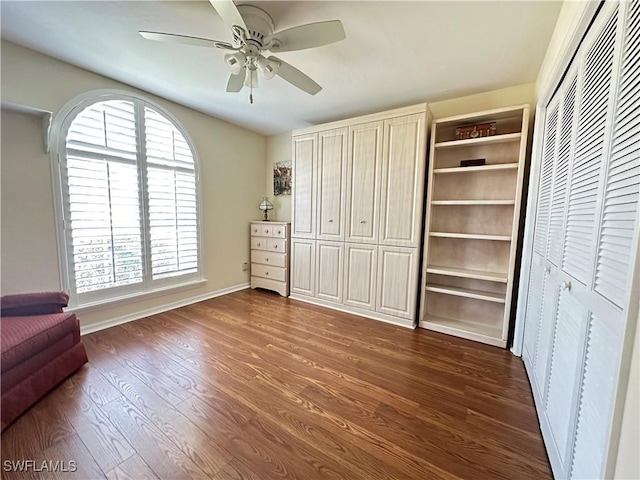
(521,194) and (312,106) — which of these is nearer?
(521,194)

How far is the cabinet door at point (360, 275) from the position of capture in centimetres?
296

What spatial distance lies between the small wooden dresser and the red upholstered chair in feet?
7.17

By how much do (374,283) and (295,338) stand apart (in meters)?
1.10

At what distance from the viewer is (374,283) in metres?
2.95

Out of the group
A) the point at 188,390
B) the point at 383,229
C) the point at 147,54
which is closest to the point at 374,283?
the point at 383,229

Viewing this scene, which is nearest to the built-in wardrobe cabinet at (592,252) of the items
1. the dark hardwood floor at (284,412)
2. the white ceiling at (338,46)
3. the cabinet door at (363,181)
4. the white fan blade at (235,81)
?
the dark hardwood floor at (284,412)

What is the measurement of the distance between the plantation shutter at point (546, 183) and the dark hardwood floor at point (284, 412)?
1.04 meters

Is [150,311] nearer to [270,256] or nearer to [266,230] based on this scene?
[270,256]

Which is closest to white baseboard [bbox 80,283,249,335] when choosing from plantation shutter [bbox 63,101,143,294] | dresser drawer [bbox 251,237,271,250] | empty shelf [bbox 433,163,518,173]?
plantation shutter [bbox 63,101,143,294]

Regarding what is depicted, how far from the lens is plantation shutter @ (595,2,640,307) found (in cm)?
75

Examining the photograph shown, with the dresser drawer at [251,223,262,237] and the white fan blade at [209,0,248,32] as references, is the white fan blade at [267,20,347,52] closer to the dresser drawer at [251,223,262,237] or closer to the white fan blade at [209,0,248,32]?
the white fan blade at [209,0,248,32]

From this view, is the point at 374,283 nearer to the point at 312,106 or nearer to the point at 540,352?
the point at 540,352

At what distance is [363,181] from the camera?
9.61 feet

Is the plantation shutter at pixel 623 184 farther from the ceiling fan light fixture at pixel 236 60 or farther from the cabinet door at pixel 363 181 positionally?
the cabinet door at pixel 363 181
